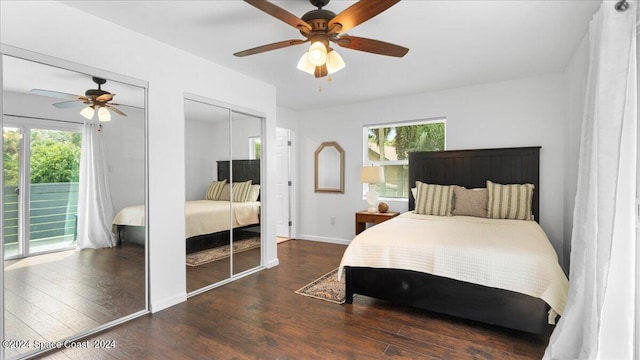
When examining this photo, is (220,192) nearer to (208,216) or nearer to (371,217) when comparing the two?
(208,216)

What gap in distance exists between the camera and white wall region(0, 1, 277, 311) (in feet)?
7.19

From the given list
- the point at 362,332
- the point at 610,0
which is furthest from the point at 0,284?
the point at 610,0

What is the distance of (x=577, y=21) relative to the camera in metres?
2.49

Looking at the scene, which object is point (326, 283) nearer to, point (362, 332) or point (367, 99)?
point (362, 332)

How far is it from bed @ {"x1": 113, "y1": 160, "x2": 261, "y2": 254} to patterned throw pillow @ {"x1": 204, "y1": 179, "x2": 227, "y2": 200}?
43 mm

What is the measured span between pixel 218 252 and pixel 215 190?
0.70 meters

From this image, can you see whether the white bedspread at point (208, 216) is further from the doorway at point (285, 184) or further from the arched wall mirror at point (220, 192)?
the doorway at point (285, 184)

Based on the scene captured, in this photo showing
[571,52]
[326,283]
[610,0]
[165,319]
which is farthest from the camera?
[326,283]

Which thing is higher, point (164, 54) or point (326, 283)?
point (164, 54)

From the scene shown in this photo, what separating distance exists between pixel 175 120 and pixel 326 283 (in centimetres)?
231

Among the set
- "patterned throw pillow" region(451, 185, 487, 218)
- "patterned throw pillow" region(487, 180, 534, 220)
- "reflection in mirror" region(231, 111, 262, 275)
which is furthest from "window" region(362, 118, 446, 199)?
"reflection in mirror" region(231, 111, 262, 275)

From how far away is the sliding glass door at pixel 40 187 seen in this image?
78.2 inches

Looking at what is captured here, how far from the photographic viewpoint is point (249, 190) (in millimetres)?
3838

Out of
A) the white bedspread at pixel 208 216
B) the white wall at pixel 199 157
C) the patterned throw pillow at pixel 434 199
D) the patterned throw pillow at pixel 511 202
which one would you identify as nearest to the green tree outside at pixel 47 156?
the white bedspread at pixel 208 216
